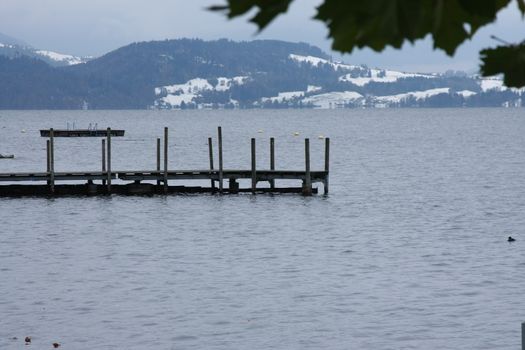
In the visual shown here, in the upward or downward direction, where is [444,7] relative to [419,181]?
upward

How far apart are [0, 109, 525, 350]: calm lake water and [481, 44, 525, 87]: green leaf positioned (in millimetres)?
17845

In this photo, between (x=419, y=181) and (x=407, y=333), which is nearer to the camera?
(x=407, y=333)

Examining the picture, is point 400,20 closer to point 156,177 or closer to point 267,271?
point 267,271

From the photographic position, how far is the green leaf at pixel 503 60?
2.37 meters

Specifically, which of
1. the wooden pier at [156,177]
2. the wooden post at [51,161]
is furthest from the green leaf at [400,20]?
Result: the wooden post at [51,161]

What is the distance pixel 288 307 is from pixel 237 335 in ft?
9.55

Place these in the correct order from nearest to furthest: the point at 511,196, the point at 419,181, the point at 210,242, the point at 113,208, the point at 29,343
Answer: the point at 29,343
the point at 210,242
the point at 113,208
the point at 511,196
the point at 419,181

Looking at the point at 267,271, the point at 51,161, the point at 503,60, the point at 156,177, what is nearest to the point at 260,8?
the point at 503,60

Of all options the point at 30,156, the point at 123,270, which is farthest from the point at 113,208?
the point at 30,156

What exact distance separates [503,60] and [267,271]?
1063 inches

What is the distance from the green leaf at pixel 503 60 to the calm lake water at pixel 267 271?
17.8 m

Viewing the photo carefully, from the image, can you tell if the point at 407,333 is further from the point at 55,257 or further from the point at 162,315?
the point at 55,257

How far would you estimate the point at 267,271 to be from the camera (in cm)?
2920

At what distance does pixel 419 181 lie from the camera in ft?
232
